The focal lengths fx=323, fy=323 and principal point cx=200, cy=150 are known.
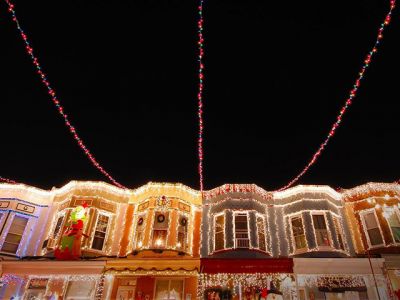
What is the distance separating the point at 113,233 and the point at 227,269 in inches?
251

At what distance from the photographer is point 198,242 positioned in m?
16.3

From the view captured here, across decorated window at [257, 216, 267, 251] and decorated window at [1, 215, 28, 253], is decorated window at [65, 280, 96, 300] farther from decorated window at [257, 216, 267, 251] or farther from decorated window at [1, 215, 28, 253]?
decorated window at [257, 216, 267, 251]

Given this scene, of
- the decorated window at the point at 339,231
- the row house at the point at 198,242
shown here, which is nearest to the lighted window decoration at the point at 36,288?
the row house at the point at 198,242

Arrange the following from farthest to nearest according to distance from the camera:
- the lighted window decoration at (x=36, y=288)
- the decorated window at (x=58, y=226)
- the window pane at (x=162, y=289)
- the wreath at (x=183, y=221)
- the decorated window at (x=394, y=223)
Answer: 1. the wreath at (x=183, y=221)
2. the decorated window at (x=58, y=226)
3. the decorated window at (x=394, y=223)
4. the lighted window decoration at (x=36, y=288)
5. the window pane at (x=162, y=289)

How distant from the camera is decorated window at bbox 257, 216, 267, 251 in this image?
1594 cm

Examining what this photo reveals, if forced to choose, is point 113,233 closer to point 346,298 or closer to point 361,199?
point 346,298

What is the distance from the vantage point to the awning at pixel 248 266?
13.0 meters

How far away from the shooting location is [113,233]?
53.4 ft

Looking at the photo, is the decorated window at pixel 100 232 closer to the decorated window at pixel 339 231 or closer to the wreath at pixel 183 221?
the wreath at pixel 183 221

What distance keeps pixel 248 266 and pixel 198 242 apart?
3.87 meters

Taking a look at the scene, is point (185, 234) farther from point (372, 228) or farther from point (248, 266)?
point (372, 228)

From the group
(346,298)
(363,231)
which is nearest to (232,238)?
(346,298)

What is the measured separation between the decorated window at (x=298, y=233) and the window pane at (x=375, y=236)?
3.15 meters

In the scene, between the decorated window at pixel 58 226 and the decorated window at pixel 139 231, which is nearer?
the decorated window at pixel 139 231
